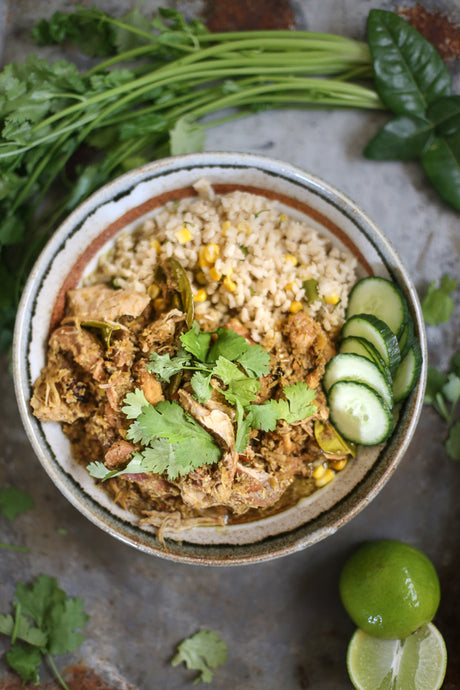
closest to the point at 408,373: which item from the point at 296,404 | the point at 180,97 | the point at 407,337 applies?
the point at 407,337

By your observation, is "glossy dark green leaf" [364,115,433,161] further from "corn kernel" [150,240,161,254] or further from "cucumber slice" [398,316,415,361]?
"corn kernel" [150,240,161,254]

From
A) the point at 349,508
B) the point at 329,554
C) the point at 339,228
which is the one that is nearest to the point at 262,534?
the point at 349,508

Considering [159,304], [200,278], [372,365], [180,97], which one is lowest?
[372,365]

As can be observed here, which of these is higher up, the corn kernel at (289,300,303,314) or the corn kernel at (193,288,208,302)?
the corn kernel at (193,288,208,302)

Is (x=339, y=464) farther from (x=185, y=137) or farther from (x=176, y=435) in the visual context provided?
(x=185, y=137)

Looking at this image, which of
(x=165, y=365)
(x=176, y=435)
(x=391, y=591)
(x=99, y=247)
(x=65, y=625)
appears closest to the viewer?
(x=176, y=435)

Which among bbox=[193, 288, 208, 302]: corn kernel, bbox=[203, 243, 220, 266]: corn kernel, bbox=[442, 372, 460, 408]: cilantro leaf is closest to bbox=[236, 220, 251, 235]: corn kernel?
bbox=[203, 243, 220, 266]: corn kernel

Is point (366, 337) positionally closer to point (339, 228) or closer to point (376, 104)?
point (339, 228)
